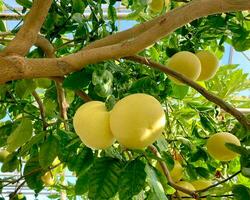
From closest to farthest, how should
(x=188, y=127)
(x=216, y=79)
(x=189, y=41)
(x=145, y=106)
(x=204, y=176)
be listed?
(x=145, y=106)
(x=204, y=176)
(x=189, y=41)
(x=188, y=127)
(x=216, y=79)

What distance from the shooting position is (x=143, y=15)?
2.16 metres

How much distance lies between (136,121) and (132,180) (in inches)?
7.5

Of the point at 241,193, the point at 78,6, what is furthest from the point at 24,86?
the point at 241,193

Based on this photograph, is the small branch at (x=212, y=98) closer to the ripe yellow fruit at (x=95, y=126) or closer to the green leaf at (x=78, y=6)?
the ripe yellow fruit at (x=95, y=126)

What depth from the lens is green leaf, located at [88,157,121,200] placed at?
1271 mm

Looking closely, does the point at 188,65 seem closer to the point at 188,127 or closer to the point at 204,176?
the point at 204,176

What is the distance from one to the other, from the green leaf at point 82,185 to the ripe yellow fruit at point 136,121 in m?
0.38

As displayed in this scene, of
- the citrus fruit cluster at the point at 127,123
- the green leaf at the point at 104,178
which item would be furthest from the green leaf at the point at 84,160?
the citrus fruit cluster at the point at 127,123

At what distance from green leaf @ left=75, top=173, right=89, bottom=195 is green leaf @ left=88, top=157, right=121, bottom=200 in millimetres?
156

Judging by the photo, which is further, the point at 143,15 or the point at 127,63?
the point at 143,15

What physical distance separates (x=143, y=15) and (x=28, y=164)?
33.2 inches

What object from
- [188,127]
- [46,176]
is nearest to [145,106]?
[46,176]

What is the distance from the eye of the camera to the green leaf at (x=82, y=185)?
1.43 meters

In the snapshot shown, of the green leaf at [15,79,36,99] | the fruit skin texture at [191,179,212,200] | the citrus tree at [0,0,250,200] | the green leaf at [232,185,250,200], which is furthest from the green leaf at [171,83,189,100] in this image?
the green leaf at [232,185,250,200]
